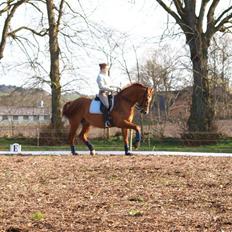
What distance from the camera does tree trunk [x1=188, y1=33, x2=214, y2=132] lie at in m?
27.2

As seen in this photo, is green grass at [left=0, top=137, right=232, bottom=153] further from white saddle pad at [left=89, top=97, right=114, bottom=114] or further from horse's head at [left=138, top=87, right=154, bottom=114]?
horse's head at [left=138, top=87, right=154, bottom=114]

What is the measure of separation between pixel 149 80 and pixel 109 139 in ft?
35.0

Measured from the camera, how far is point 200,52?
27.2 meters

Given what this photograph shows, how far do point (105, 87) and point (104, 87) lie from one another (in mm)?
31

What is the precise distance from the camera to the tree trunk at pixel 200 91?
89.4ft

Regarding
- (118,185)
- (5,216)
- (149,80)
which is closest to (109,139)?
(149,80)

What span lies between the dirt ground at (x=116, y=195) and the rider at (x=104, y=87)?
3.28m

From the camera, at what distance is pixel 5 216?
718cm

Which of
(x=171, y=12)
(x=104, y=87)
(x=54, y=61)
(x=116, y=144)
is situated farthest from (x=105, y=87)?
(x=54, y=61)

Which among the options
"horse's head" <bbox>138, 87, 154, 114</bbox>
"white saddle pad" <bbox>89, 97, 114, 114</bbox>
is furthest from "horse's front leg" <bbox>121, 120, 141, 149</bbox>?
"white saddle pad" <bbox>89, 97, 114, 114</bbox>

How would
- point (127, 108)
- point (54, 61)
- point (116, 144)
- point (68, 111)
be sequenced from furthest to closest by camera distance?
point (54, 61) → point (116, 144) → point (68, 111) → point (127, 108)

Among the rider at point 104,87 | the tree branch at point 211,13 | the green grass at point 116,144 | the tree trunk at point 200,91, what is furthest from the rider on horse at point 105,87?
the tree branch at point 211,13

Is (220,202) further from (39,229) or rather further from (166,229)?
(39,229)

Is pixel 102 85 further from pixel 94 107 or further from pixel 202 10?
pixel 202 10
